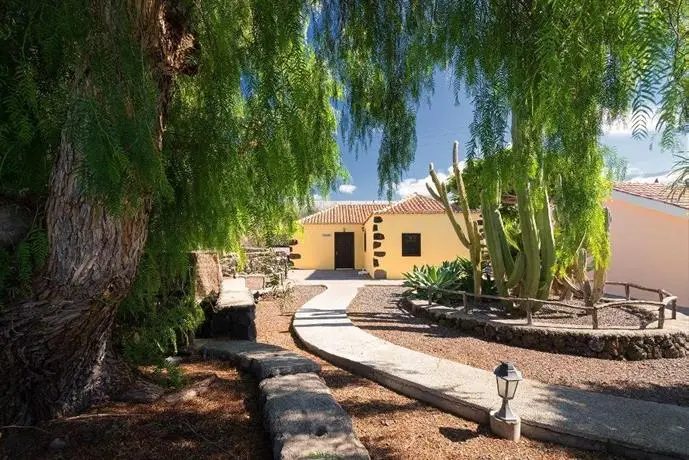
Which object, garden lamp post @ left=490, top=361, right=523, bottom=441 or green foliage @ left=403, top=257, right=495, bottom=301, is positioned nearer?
garden lamp post @ left=490, top=361, right=523, bottom=441

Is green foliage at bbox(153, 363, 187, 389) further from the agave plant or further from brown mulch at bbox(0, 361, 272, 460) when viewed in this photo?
the agave plant

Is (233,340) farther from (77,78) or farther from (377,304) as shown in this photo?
(377,304)

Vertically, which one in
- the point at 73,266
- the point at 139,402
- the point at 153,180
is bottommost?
the point at 139,402

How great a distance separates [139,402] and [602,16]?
3696 mm

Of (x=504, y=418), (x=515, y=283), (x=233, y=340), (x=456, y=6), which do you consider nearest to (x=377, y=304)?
(x=515, y=283)

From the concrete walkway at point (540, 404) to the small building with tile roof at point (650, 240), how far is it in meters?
8.23

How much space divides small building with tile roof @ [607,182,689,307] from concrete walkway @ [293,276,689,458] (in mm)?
8231

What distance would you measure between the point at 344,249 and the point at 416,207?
19.4 feet

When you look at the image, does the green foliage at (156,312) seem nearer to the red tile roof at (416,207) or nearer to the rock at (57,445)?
the rock at (57,445)

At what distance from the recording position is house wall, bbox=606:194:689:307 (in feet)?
35.2

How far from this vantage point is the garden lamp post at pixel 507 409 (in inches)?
121

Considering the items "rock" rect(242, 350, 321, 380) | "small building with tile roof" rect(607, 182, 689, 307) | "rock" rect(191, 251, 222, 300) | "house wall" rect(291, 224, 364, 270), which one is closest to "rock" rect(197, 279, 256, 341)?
"rock" rect(191, 251, 222, 300)

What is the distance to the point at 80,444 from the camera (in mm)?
2514

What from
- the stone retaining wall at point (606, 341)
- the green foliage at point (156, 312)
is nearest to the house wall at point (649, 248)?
the stone retaining wall at point (606, 341)
